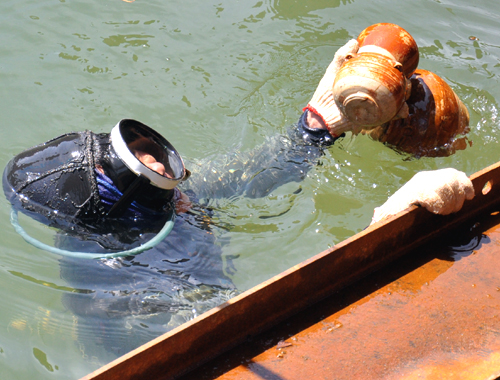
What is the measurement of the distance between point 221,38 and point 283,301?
4330mm

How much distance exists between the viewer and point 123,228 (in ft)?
10.9

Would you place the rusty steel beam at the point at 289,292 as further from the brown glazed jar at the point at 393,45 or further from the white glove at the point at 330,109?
the white glove at the point at 330,109

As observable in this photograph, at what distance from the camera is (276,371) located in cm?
222

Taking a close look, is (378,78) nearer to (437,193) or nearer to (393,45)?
(393,45)

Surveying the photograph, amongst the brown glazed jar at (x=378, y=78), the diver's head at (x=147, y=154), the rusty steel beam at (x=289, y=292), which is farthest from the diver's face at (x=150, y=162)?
the brown glazed jar at (x=378, y=78)

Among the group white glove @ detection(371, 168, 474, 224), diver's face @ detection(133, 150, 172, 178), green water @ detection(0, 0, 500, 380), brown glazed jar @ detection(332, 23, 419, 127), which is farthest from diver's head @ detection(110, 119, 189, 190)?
white glove @ detection(371, 168, 474, 224)

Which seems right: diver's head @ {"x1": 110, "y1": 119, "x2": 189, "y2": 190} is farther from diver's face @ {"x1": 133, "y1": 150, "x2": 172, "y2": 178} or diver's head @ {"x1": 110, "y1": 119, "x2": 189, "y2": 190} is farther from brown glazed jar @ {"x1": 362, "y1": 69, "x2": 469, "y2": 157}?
brown glazed jar @ {"x1": 362, "y1": 69, "x2": 469, "y2": 157}

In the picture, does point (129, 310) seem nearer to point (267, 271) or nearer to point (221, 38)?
point (267, 271)

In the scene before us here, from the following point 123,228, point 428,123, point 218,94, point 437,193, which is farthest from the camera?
point 218,94

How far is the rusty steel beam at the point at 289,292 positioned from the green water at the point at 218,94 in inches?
51.4

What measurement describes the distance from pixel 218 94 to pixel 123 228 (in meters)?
2.59

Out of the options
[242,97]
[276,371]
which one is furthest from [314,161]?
[276,371]

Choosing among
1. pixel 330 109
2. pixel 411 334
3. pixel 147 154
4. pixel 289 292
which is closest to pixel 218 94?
pixel 330 109

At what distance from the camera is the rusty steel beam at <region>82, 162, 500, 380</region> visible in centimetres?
210
